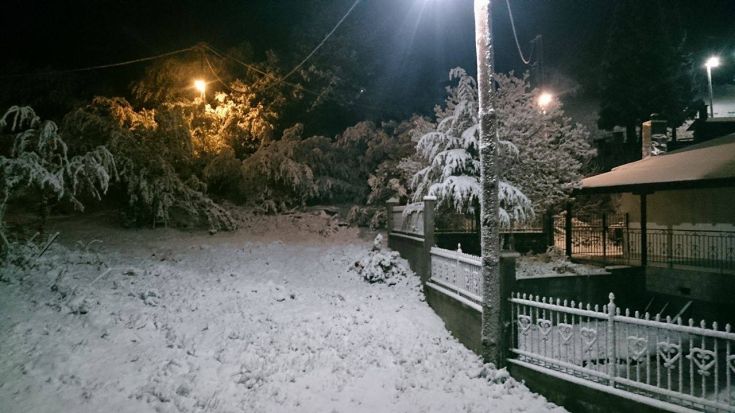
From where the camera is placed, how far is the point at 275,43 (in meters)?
20.9

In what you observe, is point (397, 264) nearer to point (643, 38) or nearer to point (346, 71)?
point (346, 71)

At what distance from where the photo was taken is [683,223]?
571 inches

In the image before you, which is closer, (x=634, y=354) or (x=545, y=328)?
(x=634, y=354)

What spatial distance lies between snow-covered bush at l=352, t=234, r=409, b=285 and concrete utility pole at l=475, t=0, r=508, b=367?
4.66 meters

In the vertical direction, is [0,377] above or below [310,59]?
below

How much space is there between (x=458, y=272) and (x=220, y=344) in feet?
15.2

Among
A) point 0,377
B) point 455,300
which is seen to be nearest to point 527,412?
point 455,300

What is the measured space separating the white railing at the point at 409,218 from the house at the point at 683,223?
234 inches

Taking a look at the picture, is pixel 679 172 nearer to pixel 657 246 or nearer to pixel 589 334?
pixel 657 246

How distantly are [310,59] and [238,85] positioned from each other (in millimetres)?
3550

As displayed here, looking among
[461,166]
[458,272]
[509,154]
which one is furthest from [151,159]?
[509,154]

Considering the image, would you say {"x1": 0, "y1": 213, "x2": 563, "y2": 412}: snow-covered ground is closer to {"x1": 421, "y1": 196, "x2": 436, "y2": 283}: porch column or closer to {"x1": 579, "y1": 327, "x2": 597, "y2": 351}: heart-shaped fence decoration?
{"x1": 421, "y1": 196, "x2": 436, "y2": 283}: porch column

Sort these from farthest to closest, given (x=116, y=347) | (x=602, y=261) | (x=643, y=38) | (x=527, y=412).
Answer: (x=643, y=38), (x=602, y=261), (x=116, y=347), (x=527, y=412)

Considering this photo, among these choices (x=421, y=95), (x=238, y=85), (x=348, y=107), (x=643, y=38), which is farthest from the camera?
(x=643, y=38)
